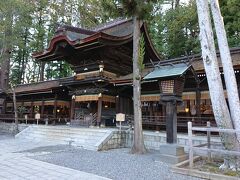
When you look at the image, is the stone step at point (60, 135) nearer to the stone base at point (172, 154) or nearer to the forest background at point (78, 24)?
the stone base at point (172, 154)

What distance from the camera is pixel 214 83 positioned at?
23.3 ft

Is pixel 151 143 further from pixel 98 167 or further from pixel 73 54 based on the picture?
pixel 73 54

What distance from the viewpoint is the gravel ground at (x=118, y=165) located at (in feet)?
20.8

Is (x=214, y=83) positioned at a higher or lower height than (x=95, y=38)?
lower

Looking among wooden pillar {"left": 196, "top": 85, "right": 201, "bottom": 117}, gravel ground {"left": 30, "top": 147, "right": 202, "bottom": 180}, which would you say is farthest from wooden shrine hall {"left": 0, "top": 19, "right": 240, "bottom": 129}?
gravel ground {"left": 30, "top": 147, "right": 202, "bottom": 180}

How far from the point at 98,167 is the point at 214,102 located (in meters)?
3.79

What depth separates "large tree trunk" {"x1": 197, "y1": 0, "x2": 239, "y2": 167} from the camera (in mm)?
6836

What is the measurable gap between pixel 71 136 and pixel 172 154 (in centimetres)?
679

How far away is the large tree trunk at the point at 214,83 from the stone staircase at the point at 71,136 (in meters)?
5.44

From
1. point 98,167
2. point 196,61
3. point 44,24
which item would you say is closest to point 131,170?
point 98,167

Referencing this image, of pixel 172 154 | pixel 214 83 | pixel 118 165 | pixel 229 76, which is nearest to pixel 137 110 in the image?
pixel 172 154

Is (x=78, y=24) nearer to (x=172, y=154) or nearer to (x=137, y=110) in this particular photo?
(x=137, y=110)

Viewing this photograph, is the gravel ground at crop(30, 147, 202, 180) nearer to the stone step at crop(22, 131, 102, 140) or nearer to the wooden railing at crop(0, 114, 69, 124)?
the stone step at crop(22, 131, 102, 140)

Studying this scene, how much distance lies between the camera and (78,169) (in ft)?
22.8
